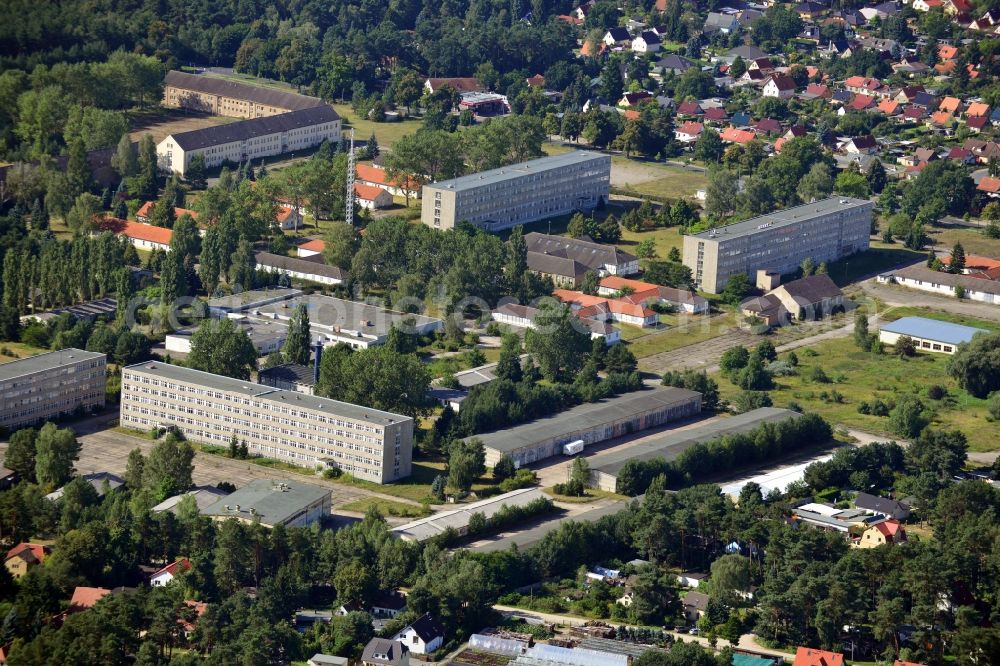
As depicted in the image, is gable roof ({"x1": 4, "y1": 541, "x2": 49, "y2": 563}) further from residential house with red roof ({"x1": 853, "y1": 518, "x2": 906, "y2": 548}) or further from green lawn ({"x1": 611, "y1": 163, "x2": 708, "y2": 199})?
green lawn ({"x1": 611, "y1": 163, "x2": 708, "y2": 199})

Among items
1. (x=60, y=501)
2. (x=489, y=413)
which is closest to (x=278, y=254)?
(x=489, y=413)

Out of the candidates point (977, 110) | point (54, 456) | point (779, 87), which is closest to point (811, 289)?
point (54, 456)

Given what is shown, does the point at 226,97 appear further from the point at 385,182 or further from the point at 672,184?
the point at 672,184

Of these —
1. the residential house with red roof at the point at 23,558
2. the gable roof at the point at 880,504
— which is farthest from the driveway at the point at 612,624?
the residential house with red roof at the point at 23,558

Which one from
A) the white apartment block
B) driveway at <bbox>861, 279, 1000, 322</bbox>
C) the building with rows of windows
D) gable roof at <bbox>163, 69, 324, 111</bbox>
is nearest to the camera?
the building with rows of windows

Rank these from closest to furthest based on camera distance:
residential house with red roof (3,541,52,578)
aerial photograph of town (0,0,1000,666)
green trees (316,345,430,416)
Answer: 1. aerial photograph of town (0,0,1000,666)
2. residential house with red roof (3,541,52,578)
3. green trees (316,345,430,416)

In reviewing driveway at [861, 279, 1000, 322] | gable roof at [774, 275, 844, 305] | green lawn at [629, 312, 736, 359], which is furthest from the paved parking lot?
driveway at [861, 279, 1000, 322]
